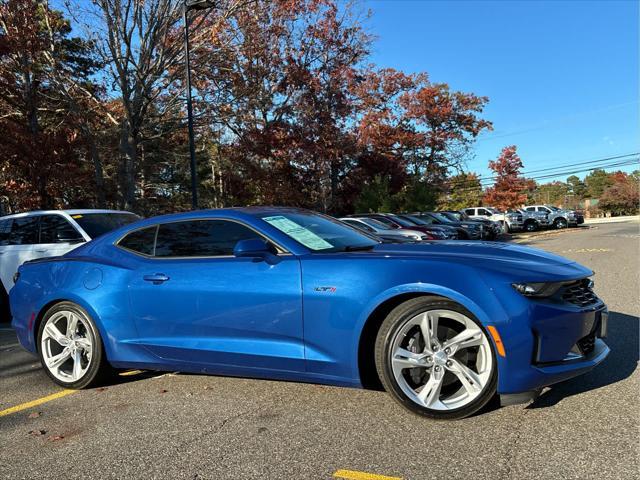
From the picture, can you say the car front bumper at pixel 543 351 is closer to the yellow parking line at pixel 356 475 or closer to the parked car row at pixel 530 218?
the yellow parking line at pixel 356 475

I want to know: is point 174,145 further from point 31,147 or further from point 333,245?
point 333,245

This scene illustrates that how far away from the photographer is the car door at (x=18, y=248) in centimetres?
794

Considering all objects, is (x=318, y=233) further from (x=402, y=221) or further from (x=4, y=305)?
(x=402, y=221)

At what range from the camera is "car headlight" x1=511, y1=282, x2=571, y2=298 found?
3.03 meters

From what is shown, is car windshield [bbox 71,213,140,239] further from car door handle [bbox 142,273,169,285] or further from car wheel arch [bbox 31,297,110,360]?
car door handle [bbox 142,273,169,285]

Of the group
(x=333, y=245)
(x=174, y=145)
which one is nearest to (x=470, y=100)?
(x=174, y=145)

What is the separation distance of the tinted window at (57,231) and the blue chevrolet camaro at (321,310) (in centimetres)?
355

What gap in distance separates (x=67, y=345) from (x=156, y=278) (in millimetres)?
1177

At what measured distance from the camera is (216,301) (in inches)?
145

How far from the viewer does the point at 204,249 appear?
155 inches

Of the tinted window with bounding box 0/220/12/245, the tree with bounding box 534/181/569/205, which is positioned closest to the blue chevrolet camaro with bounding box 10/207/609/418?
the tinted window with bounding box 0/220/12/245

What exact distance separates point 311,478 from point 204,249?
1.97m

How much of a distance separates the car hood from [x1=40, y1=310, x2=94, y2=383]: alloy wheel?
2.60m

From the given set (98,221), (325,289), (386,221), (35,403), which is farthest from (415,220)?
(35,403)
